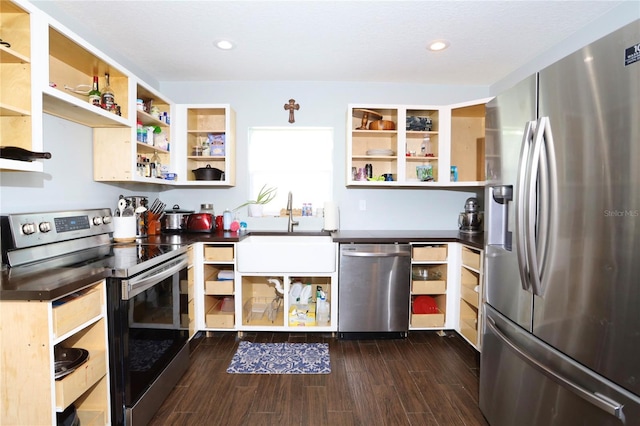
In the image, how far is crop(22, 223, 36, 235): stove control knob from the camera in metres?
1.53

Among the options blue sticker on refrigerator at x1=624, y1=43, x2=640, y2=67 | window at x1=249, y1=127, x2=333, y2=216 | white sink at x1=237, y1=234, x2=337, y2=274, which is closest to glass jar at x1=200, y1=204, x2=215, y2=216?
window at x1=249, y1=127, x2=333, y2=216

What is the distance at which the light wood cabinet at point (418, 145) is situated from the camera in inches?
114

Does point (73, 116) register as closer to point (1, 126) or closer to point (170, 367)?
point (1, 126)

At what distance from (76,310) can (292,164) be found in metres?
2.34

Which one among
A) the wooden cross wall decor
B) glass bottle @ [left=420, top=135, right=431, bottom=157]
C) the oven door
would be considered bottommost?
the oven door

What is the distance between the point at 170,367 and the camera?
1877 millimetres

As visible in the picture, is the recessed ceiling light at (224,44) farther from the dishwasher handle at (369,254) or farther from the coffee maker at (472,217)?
the coffee maker at (472,217)

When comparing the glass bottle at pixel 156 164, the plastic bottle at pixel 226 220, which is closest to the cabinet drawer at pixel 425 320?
the plastic bottle at pixel 226 220

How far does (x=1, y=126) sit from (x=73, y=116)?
61 cm

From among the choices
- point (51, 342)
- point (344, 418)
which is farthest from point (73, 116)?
point (344, 418)

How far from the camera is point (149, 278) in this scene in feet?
5.29

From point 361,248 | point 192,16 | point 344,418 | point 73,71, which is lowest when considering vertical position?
point 344,418

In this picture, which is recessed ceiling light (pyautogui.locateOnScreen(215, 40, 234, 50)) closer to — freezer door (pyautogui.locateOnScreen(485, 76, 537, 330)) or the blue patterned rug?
freezer door (pyautogui.locateOnScreen(485, 76, 537, 330))

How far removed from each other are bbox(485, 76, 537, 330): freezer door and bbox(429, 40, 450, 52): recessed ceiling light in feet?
3.38
